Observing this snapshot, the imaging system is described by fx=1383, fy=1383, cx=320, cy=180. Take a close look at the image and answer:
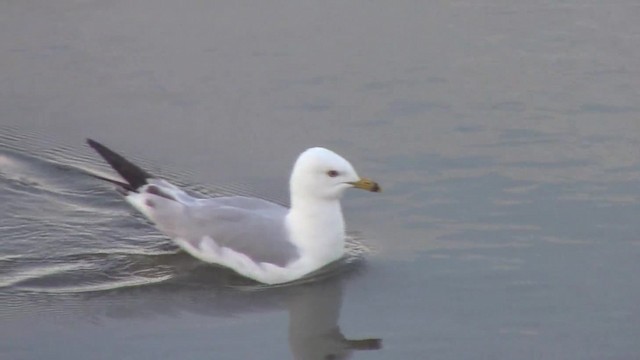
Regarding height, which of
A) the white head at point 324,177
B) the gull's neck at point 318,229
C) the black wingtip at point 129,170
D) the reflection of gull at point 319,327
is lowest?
the reflection of gull at point 319,327

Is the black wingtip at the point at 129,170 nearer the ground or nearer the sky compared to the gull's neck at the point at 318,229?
nearer the sky

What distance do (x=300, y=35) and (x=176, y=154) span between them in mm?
2061

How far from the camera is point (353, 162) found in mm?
8523

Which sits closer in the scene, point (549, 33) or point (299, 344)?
point (299, 344)

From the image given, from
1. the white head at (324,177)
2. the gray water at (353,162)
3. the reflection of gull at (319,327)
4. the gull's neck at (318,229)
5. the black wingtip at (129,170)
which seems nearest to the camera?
the reflection of gull at (319,327)

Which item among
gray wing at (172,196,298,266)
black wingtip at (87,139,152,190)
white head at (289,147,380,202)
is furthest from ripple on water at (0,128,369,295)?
white head at (289,147,380,202)

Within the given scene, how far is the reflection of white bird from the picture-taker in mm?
7387

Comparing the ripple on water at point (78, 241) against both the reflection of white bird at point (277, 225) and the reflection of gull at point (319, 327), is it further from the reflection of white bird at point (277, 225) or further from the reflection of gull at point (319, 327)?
the reflection of gull at point (319, 327)

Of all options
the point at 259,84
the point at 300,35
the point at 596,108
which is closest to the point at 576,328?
the point at 596,108

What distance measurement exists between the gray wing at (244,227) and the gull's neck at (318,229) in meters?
0.08

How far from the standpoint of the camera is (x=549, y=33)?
1041cm

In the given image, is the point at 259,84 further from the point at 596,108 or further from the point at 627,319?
the point at 627,319

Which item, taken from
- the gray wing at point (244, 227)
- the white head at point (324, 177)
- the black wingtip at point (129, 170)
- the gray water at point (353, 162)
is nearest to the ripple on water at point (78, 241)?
the gray water at point (353, 162)

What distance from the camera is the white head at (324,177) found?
24.1ft
